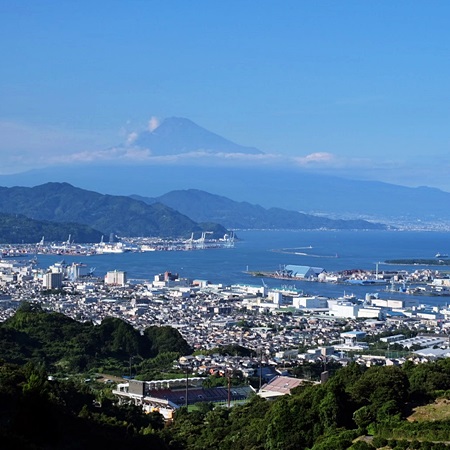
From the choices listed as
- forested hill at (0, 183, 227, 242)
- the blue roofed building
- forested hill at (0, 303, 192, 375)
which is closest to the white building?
the blue roofed building

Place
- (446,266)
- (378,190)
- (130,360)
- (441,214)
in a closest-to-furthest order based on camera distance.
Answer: (130,360)
(446,266)
(441,214)
(378,190)

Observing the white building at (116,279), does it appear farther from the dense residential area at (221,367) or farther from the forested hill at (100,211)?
the forested hill at (100,211)

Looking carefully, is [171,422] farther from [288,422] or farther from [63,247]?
[63,247]

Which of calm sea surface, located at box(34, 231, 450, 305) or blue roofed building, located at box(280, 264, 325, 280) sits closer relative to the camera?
calm sea surface, located at box(34, 231, 450, 305)

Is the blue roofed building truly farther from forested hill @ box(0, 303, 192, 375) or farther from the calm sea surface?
forested hill @ box(0, 303, 192, 375)

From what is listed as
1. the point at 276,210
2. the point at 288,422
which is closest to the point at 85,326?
the point at 288,422

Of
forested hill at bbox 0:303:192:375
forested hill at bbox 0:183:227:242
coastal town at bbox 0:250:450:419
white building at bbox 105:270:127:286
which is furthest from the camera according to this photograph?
forested hill at bbox 0:183:227:242

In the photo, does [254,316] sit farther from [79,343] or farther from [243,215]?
[243,215]
